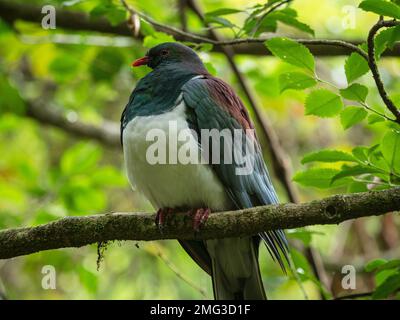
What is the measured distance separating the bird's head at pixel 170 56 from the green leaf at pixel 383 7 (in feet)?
6.40

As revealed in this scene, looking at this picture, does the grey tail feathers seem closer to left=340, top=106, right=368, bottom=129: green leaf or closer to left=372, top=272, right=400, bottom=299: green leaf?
left=372, top=272, right=400, bottom=299: green leaf

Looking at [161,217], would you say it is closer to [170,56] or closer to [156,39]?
[156,39]

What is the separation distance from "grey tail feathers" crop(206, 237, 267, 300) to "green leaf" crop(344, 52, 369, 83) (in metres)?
1.50

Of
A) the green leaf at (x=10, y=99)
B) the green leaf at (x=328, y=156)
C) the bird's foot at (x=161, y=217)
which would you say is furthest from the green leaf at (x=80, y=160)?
the green leaf at (x=328, y=156)

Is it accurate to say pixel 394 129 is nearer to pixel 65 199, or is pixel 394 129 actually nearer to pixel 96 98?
pixel 65 199

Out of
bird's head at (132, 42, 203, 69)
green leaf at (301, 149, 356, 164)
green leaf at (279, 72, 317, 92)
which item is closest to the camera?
green leaf at (301, 149, 356, 164)

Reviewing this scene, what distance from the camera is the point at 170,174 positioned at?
12.6ft

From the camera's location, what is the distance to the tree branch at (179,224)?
2887mm

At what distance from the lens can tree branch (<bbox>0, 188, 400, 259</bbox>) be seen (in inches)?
114

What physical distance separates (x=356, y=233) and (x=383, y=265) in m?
3.95

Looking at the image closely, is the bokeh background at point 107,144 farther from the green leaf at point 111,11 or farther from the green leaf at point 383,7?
the green leaf at point 383,7

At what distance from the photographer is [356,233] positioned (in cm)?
728

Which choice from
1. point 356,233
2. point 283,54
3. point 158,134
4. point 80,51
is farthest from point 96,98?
point 283,54

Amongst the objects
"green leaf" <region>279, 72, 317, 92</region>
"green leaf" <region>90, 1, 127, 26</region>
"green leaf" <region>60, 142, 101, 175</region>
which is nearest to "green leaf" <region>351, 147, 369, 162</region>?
"green leaf" <region>279, 72, 317, 92</region>
